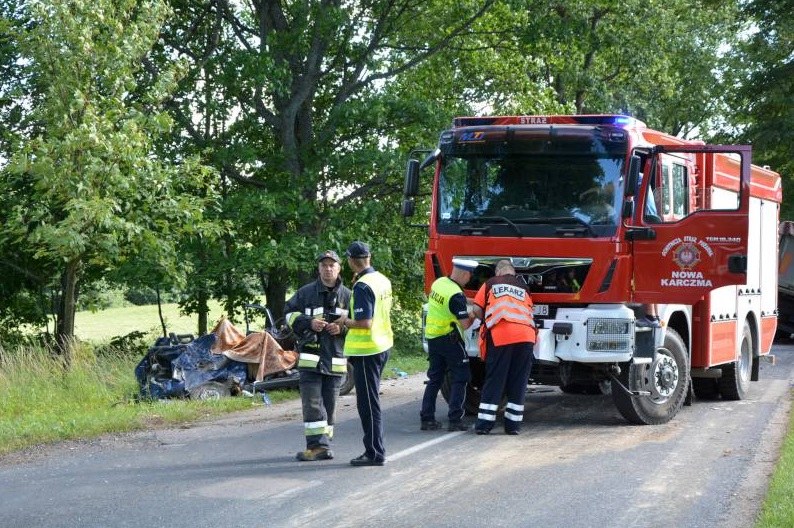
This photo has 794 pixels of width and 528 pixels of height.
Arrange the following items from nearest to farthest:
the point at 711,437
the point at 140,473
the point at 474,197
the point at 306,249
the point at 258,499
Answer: the point at 258,499, the point at 140,473, the point at 711,437, the point at 474,197, the point at 306,249

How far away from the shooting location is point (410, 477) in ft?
27.6

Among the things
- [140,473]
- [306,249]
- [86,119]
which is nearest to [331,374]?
[140,473]

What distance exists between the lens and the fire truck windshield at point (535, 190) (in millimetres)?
11289

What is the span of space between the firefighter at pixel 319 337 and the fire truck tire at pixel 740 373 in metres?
6.89

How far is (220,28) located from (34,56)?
27.7ft

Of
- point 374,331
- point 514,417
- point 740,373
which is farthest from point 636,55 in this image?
point 374,331

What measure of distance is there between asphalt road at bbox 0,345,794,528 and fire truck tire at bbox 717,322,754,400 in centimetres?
190

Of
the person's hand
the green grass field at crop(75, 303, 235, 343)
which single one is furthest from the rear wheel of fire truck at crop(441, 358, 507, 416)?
the green grass field at crop(75, 303, 235, 343)

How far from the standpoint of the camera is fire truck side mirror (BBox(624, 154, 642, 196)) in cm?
1120

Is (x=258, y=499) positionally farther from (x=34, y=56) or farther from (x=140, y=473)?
(x=34, y=56)

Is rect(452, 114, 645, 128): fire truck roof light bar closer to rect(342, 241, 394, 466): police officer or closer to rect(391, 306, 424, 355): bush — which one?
rect(342, 241, 394, 466): police officer

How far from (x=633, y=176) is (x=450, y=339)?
2486 millimetres

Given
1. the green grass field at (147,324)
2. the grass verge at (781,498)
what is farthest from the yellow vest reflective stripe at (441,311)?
the green grass field at (147,324)

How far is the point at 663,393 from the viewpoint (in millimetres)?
11820
